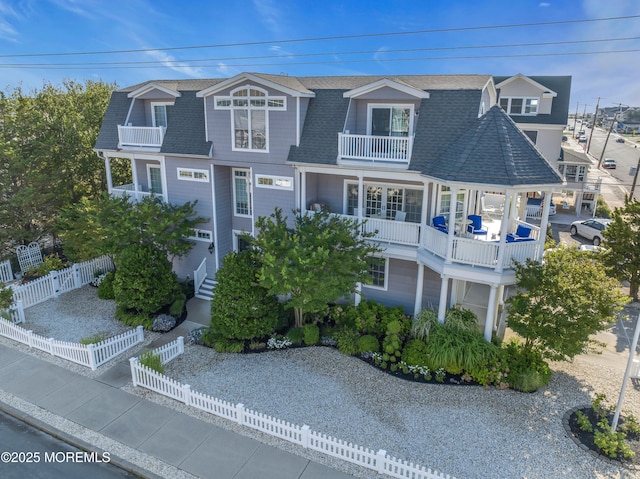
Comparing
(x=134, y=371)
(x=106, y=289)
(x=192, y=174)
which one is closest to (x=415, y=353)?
(x=134, y=371)

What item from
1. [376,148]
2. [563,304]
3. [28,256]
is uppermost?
[376,148]

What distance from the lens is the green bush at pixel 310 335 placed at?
45.9 feet

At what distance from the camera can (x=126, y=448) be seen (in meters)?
9.80

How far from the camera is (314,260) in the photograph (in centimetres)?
1214

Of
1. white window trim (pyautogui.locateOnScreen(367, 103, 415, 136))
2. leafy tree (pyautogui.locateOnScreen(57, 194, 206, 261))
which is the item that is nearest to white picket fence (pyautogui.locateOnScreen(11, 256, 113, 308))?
leafy tree (pyautogui.locateOnScreen(57, 194, 206, 261))

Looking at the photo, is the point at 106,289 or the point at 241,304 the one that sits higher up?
the point at 241,304

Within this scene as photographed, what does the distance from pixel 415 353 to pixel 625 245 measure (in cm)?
1013

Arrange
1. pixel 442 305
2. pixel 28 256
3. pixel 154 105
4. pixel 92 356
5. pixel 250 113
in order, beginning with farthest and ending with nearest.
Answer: pixel 28 256, pixel 154 105, pixel 250 113, pixel 442 305, pixel 92 356

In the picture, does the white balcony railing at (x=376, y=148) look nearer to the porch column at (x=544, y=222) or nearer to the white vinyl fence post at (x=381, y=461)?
the porch column at (x=544, y=222)

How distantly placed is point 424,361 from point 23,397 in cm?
1166

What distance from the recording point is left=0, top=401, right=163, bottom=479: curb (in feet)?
30.1

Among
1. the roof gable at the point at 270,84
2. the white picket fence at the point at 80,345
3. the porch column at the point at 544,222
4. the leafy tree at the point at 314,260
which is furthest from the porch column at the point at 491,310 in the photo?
the white picket fence at the point at 80,345

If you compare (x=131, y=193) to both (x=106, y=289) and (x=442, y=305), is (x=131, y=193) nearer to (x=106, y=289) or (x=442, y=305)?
(x=106, y=289)

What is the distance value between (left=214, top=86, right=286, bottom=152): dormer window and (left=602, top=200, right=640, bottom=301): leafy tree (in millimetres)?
13893
